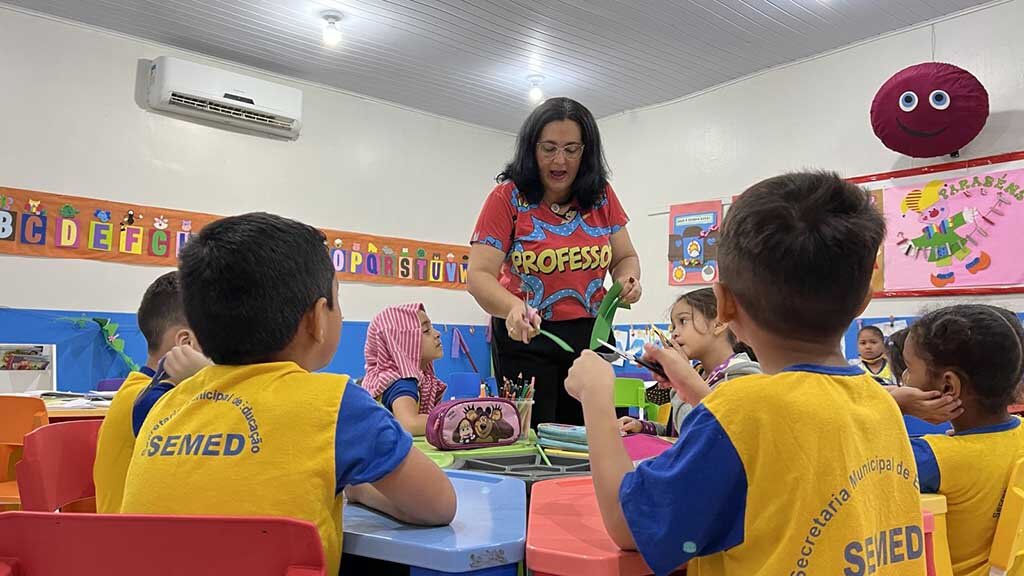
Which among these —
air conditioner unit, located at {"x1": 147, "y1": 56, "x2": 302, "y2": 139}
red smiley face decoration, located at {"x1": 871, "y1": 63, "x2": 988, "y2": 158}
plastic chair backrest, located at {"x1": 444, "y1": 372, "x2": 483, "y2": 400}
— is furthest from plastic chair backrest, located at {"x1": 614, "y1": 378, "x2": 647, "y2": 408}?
air conditioner unit, located at {"x1": 147, "y1": 56, "x2": 302, "y2": 139}

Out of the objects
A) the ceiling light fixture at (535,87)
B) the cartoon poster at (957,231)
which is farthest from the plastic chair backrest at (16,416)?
the cartoon poster at (957,231)

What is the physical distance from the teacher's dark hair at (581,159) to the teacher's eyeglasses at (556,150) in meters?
0.02

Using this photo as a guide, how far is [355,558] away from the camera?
1.04 m

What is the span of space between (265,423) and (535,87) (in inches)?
179

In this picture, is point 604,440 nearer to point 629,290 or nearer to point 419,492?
point 419,492

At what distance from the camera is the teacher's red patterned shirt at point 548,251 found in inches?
79.0

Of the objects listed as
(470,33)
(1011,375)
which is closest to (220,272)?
(1011,375)

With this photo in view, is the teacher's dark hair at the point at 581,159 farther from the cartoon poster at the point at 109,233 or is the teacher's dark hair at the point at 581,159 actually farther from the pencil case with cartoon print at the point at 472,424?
the cartoon poster at the point at 109,233

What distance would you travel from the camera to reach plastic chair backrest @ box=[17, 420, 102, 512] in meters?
1.53

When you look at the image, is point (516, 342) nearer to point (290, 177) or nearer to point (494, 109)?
point (290, 177)

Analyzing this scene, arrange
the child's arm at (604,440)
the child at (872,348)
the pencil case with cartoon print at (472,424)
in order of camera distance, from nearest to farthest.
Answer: the child's arm at (604,440) < the pencil case with cartoon print at (472,424) < the child at (872,348)

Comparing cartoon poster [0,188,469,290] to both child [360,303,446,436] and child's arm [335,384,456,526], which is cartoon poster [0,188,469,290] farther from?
child's arm [335,384,456,526]

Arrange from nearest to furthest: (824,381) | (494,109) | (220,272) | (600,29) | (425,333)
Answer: (824,381) → (220,272) → (425,333) → (600,29) → (494,109)

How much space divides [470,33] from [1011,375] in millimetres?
3555
